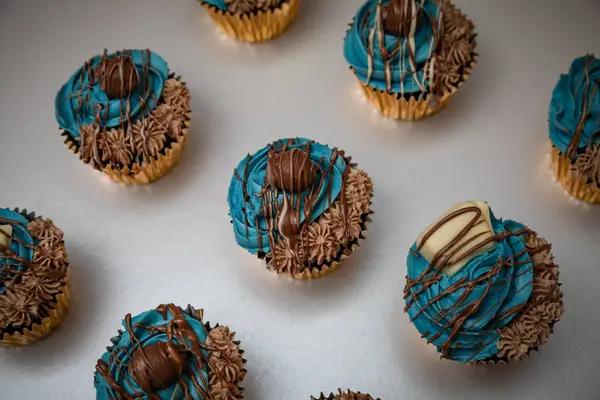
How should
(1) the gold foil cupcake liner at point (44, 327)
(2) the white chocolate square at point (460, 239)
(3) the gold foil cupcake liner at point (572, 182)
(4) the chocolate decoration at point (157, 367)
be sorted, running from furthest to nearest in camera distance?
(3) the gold foil cupcake liner at point (572, 182) < (1) the gold foil cupcake liner at point (44, 327) < (2) the white chocolate square at point (460, 239) < (4) the chocolate decoration at point (157, 367)

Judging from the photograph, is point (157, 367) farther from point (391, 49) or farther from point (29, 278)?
point (391, 49)

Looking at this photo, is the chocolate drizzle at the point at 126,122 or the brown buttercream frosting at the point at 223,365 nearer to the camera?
the brown buttercream frosting at the point at 223,365

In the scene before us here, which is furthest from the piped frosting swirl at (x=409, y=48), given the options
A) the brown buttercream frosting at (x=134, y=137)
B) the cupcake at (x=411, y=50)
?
the brown buttercream frosting at (x=134, y=137)

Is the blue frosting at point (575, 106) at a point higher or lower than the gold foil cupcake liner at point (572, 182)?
higher

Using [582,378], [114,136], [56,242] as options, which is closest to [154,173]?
[114,136]

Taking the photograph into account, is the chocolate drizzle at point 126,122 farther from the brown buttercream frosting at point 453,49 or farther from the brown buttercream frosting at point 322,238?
the brown buttercream frosting at point 453,49

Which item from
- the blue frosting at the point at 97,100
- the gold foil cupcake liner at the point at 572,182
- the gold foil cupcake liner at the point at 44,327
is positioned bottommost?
the gold foil cupcake liner at the point at 44,327

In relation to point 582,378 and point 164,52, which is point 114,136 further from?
point 582,378

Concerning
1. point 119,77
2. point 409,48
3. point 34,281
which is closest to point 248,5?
point 119,77
